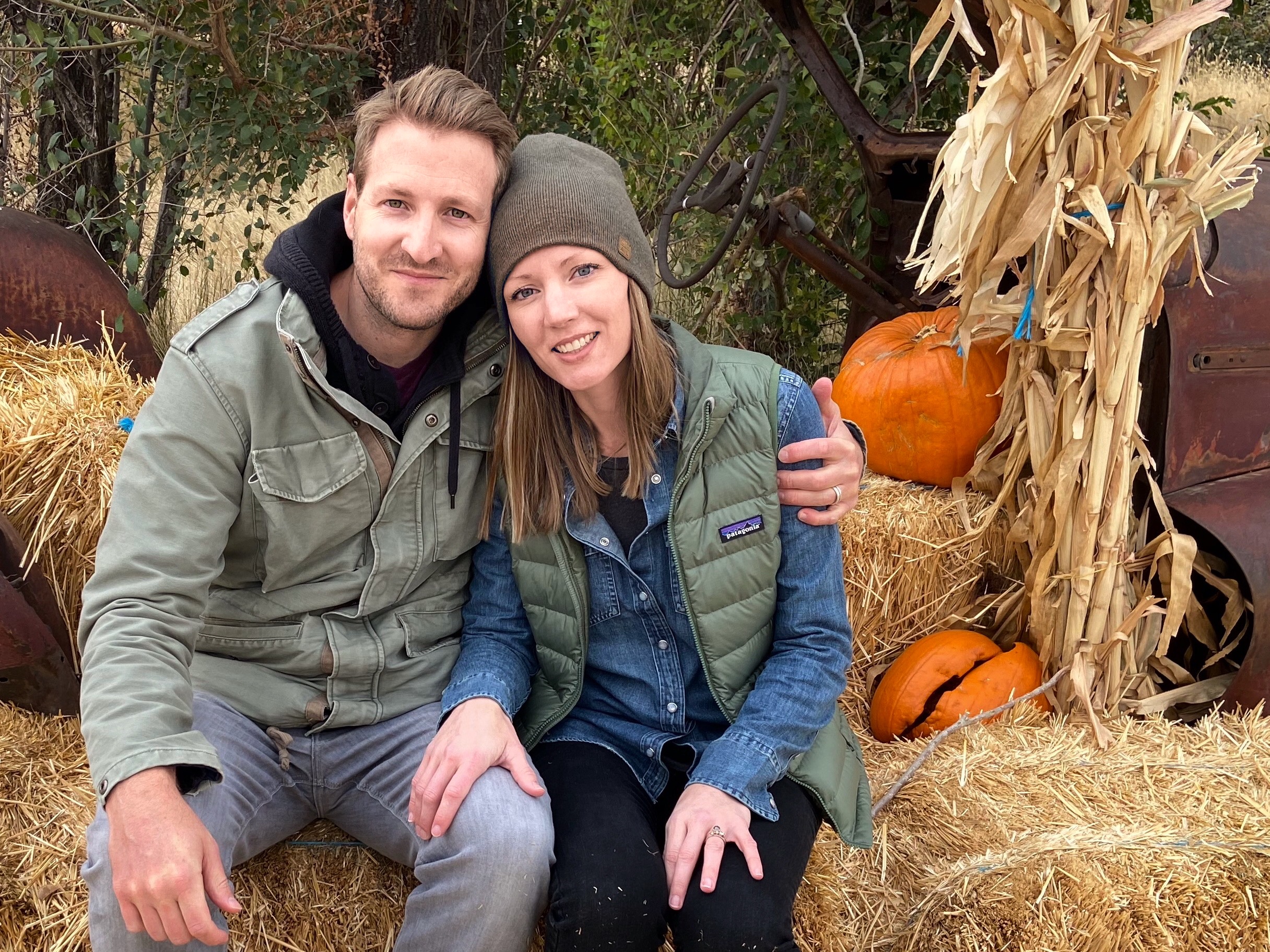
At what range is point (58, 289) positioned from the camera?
3498 millimetres

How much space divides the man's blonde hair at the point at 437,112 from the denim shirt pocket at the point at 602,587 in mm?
772

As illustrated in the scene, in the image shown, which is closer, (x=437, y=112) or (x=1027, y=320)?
(x=437, y=112)

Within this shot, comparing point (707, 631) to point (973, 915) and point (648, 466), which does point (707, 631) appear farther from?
point (973, 915)

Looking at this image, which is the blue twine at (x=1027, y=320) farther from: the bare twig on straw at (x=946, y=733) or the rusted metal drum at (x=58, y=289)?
the rusted metal drum at (x=58, y=289)

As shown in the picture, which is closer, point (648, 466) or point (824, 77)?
point (648, 466)

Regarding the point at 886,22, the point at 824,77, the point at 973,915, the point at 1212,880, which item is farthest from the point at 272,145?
the point at 1212,880

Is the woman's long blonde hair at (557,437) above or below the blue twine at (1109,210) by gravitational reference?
below

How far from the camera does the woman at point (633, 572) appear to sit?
6.82ft

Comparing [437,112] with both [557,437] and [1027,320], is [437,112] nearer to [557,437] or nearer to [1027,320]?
[557,437]

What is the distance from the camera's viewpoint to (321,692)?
221 cm

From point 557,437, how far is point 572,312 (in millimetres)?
288

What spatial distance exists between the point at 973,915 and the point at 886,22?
357 cm

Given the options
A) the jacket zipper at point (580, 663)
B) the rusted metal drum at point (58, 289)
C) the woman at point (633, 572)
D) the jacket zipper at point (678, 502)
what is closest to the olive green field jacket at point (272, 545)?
the woman at point (633, 572)

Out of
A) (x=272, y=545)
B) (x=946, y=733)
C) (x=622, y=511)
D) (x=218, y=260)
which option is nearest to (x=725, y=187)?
(x=622, y=511)
